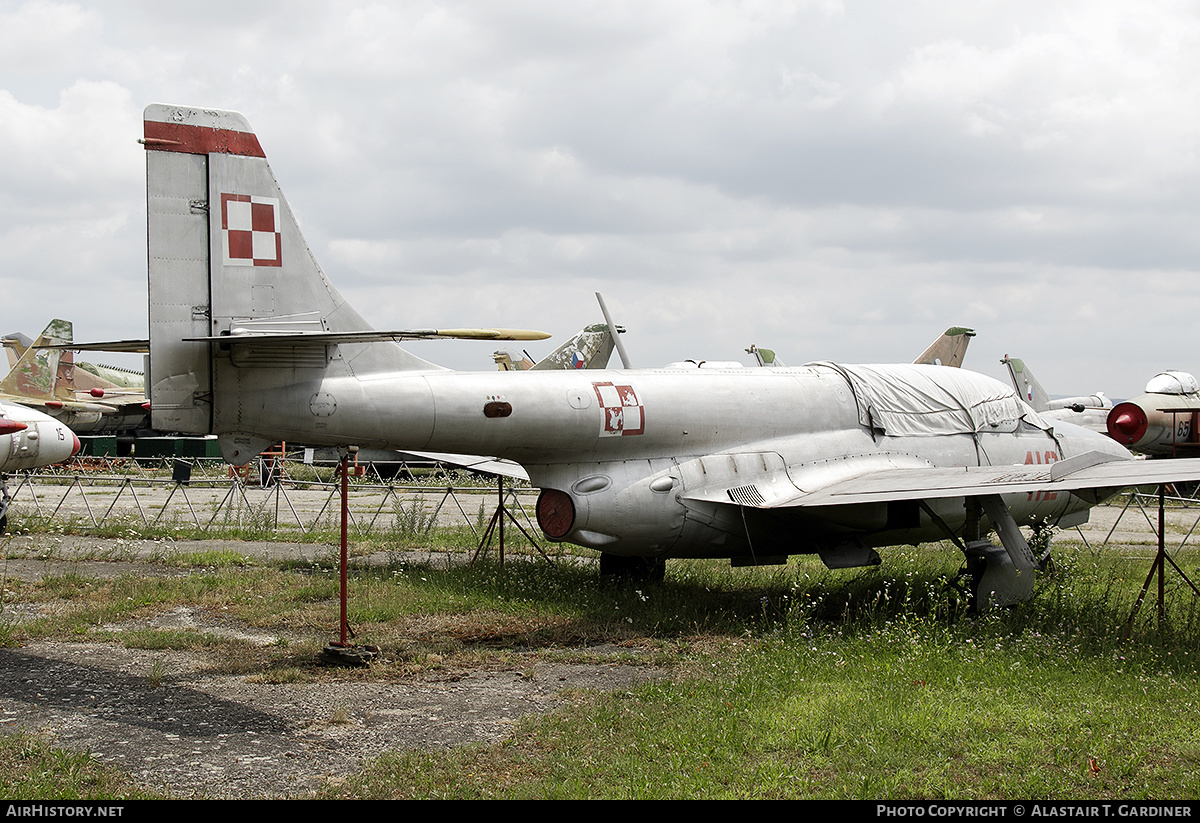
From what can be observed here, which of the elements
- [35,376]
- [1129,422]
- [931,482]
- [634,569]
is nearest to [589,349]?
[634,569]

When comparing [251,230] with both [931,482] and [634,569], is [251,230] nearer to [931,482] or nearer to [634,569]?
[634,569]

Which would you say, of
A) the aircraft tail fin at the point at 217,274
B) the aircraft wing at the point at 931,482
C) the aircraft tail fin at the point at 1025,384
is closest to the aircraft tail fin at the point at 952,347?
the aircraft tail fin at the point at 1025,384

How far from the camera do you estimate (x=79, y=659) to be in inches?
325

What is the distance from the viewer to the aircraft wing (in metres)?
9.27

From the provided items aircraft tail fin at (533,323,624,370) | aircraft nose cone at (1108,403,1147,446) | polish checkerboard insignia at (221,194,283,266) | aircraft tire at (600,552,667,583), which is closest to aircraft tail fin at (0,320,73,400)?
aircraft tail fin at (533,323,624,370)

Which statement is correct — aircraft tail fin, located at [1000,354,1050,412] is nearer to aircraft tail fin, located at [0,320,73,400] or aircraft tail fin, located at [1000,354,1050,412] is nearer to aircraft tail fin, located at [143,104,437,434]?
aircraft tail fin, located at [143,104,437,434]

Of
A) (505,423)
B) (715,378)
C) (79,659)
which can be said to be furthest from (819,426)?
(79,659)

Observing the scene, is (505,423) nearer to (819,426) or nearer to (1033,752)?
(819,426)

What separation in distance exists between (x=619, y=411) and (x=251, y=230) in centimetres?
403

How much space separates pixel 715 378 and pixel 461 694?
5.29 meters

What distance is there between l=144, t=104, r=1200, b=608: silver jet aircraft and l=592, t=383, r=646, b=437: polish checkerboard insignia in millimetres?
22

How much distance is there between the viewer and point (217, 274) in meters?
8.54

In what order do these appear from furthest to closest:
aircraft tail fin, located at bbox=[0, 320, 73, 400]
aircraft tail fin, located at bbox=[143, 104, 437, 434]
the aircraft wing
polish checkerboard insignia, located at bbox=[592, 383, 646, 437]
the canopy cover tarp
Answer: aircraft tail fin, located at bbox=[0, 320, 73, 400]
the canopy cover tarp
polish checkerboard insignia, located at bbox=[592, 383, 646, 437]
the aircraft wing
aircraft tail fin, located at bbox=[143, 104, 437, 434]
